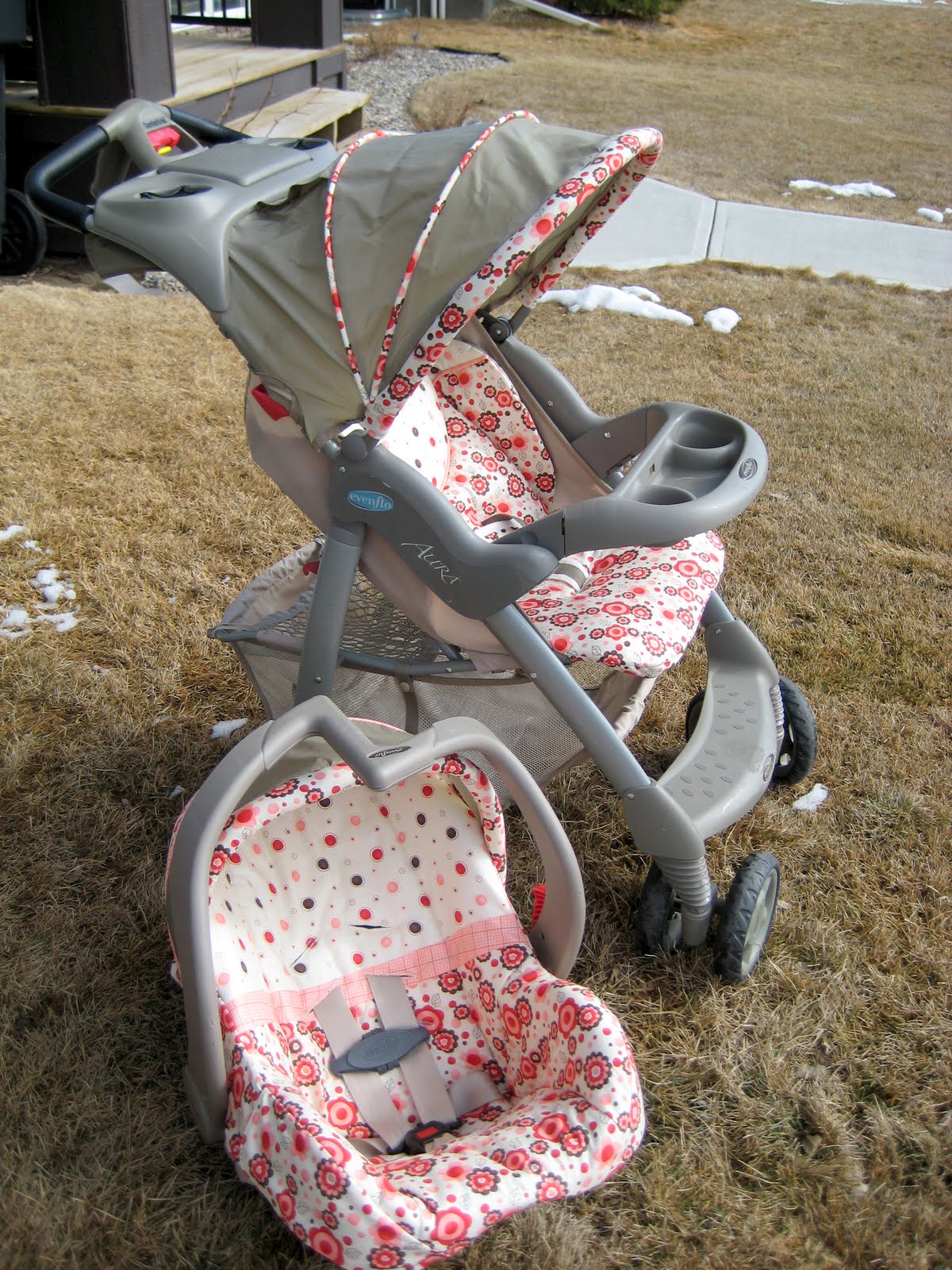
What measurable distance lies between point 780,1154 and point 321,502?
1.32 meters

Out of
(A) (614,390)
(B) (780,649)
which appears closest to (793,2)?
(A) (614,390)

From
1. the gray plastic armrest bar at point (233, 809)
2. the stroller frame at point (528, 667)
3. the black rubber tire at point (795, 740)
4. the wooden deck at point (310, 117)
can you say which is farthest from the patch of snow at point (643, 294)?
the gray plastic armrest bar at point (233, 809)

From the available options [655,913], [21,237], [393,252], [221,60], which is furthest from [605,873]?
[221,60]

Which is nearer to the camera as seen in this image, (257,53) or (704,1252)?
(704,1252)

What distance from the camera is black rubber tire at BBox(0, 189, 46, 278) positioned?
187 inches

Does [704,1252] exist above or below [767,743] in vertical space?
below

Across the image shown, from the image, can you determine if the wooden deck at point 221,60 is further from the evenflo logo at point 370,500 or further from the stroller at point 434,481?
the evenflo logo at point 370,500

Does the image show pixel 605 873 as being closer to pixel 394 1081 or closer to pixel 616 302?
pixel 394 1081

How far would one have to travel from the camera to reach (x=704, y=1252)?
1.55 meters

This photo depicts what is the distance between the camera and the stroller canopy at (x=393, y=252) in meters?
1.68

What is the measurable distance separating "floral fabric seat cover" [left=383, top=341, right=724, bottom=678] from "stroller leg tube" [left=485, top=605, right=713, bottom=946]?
0.20 ft

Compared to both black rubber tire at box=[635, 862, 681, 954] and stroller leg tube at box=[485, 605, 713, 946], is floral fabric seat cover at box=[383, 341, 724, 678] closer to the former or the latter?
stroller leg tube at box=[485, 605, 713, 946]

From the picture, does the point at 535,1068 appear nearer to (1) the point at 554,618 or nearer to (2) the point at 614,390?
(1) the point at 554,618

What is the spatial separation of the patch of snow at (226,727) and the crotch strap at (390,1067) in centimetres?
87
